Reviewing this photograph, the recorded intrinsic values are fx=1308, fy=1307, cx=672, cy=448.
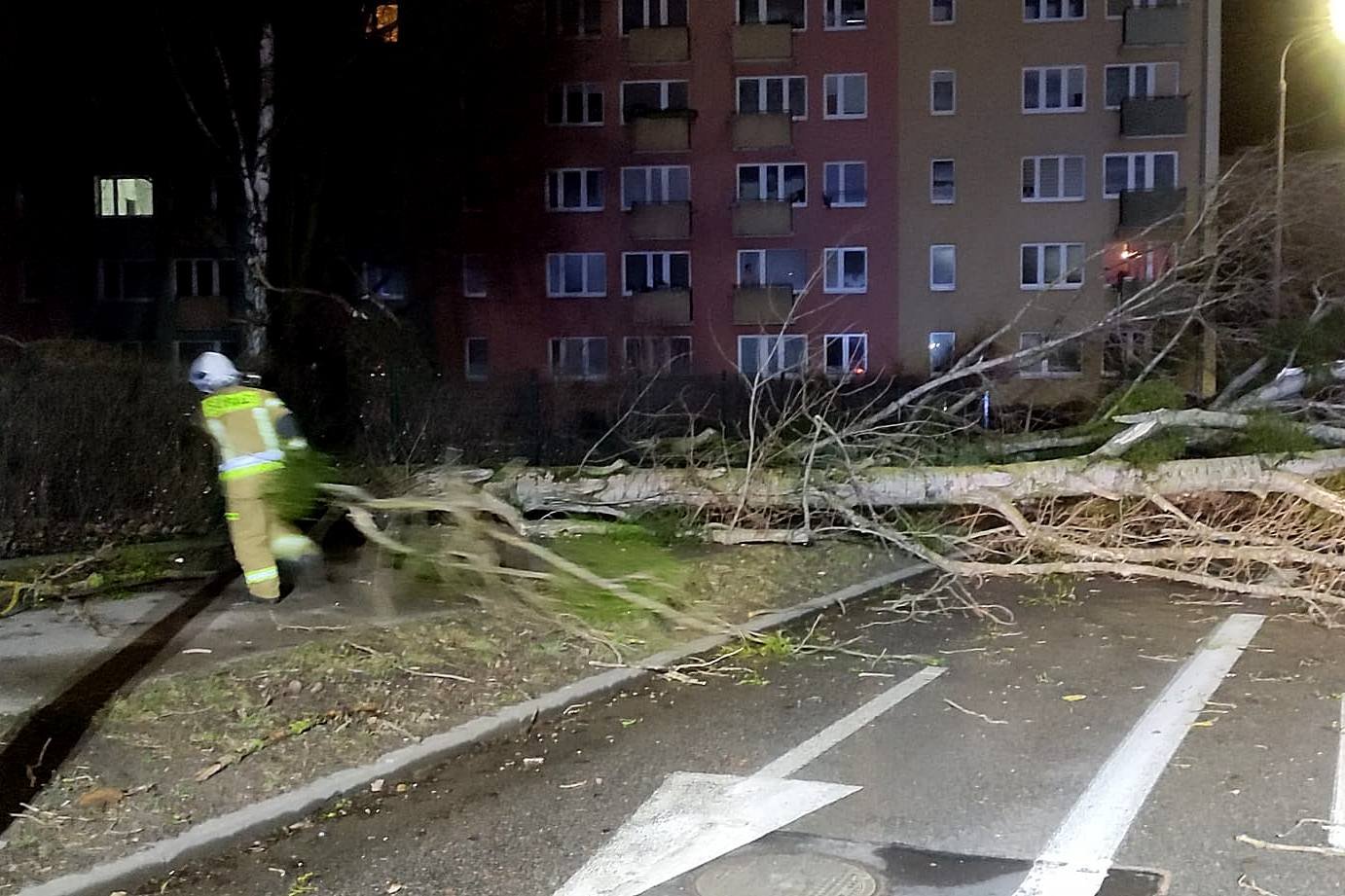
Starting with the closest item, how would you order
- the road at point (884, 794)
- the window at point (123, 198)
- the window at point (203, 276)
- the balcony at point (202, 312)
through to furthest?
the road at point (884, 794), the balcony at point (202, 312), the window at point (203, 276), the window at point (123, 198)

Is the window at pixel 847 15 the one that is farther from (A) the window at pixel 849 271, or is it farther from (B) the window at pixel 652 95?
(A) the window at pixel 849 271

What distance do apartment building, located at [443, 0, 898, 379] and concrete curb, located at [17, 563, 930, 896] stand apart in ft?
90.0

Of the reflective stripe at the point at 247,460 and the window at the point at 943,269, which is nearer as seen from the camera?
the reflective stripe at the point at 247,460

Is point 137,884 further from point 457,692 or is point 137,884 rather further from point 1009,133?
point 1009,133

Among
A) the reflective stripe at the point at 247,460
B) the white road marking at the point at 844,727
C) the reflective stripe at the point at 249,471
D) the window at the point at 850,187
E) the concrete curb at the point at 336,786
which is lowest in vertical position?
the white road marking at the point at 844,727

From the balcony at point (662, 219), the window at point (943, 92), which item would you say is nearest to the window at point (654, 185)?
the balcony at point (662, 219)

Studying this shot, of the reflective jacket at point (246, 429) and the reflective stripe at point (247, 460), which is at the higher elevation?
the reflective jacket at point (246, 429)

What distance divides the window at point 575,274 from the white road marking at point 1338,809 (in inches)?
1204

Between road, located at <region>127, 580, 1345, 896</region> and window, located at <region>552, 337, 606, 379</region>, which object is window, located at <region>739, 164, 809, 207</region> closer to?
window, located at <region>552, 337, 606, 379</region>

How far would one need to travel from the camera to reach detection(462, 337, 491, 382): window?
36031mm

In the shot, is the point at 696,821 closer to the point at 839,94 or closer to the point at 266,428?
the point at 266,428

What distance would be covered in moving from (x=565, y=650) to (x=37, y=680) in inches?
108

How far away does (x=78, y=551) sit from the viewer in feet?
33.1

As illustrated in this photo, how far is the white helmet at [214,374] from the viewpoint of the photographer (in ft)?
25.7
